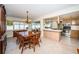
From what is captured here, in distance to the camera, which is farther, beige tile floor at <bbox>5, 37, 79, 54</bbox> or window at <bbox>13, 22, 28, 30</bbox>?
window at <bbox>13, 22, 28, 30</bbox>

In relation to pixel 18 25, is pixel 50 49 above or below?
below

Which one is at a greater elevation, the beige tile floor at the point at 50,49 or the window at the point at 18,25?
the window at the point at 18,25

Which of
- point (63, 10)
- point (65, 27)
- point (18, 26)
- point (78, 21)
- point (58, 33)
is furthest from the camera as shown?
point (65, 27)

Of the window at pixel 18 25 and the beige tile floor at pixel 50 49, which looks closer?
the beige tile floor at pixel 50 49

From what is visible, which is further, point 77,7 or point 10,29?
point 10,29

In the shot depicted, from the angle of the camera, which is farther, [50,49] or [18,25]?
[18,25]

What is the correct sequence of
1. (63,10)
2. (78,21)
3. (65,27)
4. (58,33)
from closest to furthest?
1. (63,10)
2. (58,33)
3. (78,21)
4. (65,27)

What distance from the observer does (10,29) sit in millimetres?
9414

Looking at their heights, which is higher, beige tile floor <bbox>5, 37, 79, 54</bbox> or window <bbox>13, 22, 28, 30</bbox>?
window <bbox>13, 22, 28, 30</bbox>

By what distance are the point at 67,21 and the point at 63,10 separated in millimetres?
5735
